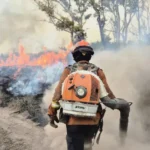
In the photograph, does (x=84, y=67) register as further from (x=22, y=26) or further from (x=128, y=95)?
(x=22, y=26)

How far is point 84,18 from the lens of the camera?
69.9 feet

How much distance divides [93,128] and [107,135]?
165 cm

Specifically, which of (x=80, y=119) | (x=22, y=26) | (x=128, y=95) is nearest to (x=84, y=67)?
A: (x=80, y=119)

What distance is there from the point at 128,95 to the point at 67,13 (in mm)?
16397

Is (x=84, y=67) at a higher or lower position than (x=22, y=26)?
higher

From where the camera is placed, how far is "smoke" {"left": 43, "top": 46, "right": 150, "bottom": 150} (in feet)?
18.5

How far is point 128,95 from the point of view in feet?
22.0

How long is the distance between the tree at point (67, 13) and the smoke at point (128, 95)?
359 inches

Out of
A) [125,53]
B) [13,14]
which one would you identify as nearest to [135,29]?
[13,14]

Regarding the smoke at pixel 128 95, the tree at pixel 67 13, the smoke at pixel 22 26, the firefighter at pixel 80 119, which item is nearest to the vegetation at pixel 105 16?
the tree at pixel 67 13

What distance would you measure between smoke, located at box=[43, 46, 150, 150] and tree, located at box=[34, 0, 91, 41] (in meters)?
9.13

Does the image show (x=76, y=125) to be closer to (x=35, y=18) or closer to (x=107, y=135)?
(x=107, y=135)

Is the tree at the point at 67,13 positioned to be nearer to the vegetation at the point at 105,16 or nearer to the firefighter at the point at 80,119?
the vegetation at the point at 105,16

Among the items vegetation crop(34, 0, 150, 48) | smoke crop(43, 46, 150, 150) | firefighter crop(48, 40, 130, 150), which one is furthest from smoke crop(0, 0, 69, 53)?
firefighter crop(48, 40, 130, 150)
